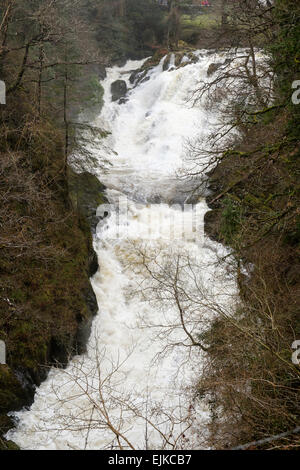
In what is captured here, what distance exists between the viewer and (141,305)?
10750 millimetres

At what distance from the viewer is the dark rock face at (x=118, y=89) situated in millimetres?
28319

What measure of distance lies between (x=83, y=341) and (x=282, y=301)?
4.69m

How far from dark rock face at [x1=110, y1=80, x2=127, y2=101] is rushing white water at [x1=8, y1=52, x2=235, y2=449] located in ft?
5.60

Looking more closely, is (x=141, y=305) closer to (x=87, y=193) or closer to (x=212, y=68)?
(x=87, y=193)

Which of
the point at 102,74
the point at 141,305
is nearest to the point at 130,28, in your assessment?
the point at 102,74

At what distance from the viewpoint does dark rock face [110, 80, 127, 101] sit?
28319 millimetres

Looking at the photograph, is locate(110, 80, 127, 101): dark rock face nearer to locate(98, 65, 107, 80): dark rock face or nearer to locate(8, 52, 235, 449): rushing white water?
locate(8, 52, 235, 449): rushing white water

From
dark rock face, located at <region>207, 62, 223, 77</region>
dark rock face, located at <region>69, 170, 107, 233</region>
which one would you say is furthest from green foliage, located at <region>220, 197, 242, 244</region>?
dark rock face, located at <region>207, 62, 223, 77</region>

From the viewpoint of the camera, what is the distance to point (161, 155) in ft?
67.5

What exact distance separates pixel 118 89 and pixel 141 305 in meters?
22.6

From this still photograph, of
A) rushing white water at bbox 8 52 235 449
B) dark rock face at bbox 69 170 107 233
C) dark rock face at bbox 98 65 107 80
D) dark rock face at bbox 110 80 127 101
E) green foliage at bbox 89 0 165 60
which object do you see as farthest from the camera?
green foliage at bbox 89 0 165 60

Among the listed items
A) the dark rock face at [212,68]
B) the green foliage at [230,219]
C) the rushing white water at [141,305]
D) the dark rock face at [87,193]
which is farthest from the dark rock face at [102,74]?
the green foliage at [230,219]

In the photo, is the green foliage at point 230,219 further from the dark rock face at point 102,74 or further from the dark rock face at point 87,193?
the dark rock face at point 102,74
